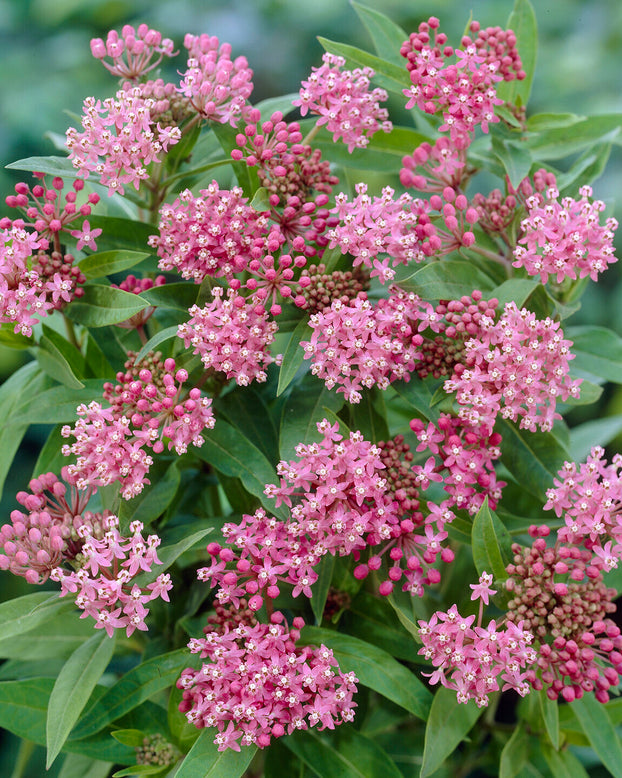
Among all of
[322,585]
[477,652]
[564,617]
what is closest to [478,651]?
[477,652]

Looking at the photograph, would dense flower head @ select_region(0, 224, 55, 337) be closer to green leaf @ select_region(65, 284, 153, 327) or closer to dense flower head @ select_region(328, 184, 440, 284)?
green leaf @ select_region(65, 284, 153, 327)

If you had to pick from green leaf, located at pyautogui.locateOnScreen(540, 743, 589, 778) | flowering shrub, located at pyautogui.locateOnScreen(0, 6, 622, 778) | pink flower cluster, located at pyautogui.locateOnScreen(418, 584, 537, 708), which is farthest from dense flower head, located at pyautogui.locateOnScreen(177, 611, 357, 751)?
green leaf, located at pyautogui.locateOnScreen(540, 743, 589, 778)

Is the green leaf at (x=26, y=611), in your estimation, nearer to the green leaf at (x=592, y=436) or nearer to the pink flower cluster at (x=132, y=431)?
the pink flower cluster at (x=132, y=431)

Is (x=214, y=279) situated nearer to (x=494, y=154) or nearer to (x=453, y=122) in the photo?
(x=453, y=122)

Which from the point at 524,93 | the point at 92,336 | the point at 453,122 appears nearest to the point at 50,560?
the point at 92,336

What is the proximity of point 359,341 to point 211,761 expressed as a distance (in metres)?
0.56

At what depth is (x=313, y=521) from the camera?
1.05m

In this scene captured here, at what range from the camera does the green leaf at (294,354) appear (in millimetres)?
1102

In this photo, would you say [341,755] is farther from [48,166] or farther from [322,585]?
[48,166]

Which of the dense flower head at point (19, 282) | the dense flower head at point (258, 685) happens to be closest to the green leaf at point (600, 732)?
the dense flower head at point (258, 685)

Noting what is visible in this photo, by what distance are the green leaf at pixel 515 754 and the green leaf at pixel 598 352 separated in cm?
60

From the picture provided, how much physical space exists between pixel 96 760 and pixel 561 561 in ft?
2.65

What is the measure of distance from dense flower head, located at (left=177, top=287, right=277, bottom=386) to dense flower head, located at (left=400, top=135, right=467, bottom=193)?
0.32m

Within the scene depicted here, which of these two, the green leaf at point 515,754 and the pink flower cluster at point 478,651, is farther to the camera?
the green leaf at point 515,754
